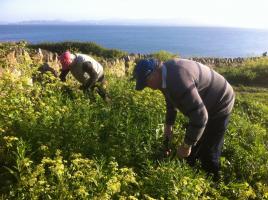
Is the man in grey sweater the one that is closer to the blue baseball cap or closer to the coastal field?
the blue baseball cap

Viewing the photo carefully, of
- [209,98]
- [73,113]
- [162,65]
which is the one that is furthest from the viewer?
[73,113]

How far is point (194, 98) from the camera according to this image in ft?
16.6

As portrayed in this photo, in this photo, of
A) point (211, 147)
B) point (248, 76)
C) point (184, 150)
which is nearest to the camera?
point (184, 150)

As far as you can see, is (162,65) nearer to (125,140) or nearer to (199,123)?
(199,123)

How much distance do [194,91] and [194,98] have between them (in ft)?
0.25

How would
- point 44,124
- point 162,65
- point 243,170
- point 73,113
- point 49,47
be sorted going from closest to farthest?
point 162,65 → point 44,124 → point 73,113 → point 243,170 → point 49,47

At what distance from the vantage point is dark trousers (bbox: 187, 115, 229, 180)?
19.7ft

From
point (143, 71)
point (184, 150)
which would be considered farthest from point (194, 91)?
point (184, 150)

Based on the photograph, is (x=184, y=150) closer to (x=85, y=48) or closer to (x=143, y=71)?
(x=143, y=71)

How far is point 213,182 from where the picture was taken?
626 centimetres

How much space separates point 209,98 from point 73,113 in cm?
197

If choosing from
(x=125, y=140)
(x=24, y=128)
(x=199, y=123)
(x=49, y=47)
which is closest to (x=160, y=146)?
(x=125, y=140)

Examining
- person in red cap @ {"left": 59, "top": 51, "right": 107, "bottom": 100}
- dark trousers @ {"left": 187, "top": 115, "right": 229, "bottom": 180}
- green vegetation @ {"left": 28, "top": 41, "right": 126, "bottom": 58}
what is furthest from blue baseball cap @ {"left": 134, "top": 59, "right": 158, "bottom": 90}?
green vegetation @ {"left": 28, "top": 41, "right": 126, "bottom": 58}

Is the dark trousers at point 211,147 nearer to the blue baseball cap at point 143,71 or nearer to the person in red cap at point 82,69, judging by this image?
the blue baseball cap at point 143,71
